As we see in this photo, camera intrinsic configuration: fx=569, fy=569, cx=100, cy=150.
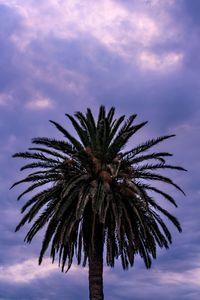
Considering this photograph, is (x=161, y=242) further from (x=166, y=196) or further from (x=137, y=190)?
(x=137, y=190)

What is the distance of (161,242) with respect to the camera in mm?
36969

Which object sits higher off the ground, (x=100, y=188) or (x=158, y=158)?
(x=158, y=158)

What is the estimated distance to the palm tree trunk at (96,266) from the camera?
113ft

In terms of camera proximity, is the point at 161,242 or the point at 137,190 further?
the point at 161,242

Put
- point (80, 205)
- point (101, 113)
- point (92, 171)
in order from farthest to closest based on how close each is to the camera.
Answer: point (101, 113) < point (92, 171) < point (80, 205)

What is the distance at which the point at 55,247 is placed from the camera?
35344mm

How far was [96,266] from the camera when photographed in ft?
115

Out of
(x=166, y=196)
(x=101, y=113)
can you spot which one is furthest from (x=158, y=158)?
(x=101, y=113)

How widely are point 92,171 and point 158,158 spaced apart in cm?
436

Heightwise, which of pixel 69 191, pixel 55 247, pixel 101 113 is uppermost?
pixel 101 113

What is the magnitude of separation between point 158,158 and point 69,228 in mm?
7401

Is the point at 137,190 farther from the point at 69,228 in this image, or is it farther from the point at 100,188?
the point at 69,228

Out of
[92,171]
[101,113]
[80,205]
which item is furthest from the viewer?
[101,113]

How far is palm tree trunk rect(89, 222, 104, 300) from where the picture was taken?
34.5m
